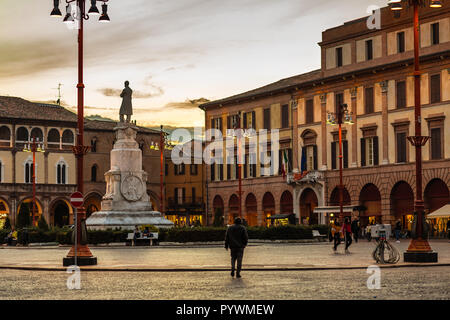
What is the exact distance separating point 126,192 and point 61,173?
46.1 meters

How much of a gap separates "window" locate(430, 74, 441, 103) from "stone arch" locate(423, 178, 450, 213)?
5.77 m

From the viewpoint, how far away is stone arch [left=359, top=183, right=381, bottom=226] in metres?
66.5

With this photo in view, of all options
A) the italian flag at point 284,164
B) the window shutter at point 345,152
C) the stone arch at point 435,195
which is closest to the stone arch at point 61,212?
the italian flag at point 284,164

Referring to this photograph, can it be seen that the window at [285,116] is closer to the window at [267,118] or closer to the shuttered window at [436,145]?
the window at [267,118]

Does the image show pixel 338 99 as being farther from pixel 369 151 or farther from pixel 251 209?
pixel 251 209

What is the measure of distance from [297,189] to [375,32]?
604 inches

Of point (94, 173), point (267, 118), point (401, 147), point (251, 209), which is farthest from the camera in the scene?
point (94, 173)

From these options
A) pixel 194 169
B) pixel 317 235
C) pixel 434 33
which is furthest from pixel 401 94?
pixel 194 169

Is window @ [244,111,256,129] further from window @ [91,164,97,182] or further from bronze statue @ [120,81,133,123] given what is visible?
bronze statue @ [120,81,133,123]

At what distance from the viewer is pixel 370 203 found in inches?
2655

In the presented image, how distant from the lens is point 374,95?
66938mm

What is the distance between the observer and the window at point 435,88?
61750 mm

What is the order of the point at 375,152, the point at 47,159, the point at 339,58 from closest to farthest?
the point at 375,152, the point at 339,58, the point at 47,159

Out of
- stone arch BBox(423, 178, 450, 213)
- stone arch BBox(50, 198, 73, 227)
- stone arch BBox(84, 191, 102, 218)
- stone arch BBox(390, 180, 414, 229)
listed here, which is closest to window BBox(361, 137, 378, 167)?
stone arch BBox(390, 180, 414, 229)
